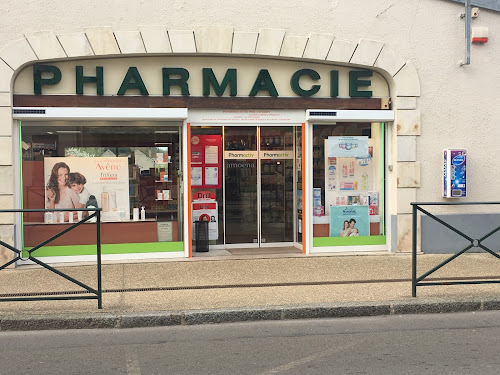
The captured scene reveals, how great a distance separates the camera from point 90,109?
947 centimetres

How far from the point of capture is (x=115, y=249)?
9.85 metres

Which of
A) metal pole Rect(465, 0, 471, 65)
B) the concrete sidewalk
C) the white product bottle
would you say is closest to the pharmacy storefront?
the white product bottle

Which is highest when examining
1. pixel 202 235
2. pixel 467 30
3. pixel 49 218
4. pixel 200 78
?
pixel 467 30

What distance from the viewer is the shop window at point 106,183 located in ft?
31.4

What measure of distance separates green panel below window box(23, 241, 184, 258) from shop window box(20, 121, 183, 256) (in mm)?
16

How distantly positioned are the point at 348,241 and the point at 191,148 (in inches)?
132

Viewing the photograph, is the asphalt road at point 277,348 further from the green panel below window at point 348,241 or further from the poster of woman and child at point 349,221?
the poster of woman and child at point 349,221

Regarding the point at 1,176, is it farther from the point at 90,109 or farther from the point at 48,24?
the point at 48,24

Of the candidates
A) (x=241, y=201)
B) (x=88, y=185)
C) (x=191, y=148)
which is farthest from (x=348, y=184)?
(x=88, y=185)

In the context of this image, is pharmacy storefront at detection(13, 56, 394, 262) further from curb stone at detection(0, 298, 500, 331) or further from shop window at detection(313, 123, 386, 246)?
curb stone at detection(0, 298, 500, 331)

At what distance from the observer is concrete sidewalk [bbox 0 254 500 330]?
6457 millimetres

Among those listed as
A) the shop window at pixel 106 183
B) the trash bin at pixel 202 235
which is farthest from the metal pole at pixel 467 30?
the trash bin at pixel 202 235

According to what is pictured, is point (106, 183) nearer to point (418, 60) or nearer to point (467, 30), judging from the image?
point (418, 60)

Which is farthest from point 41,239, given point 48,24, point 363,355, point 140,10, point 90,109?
point 363,355
